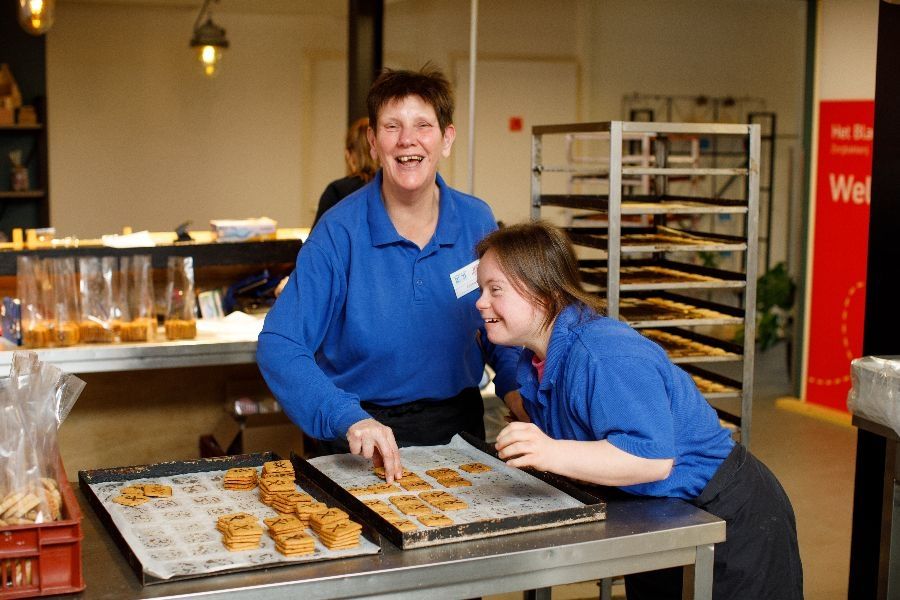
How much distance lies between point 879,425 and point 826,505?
278cm

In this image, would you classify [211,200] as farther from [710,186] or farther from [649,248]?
[649,248]

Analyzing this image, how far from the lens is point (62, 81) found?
10172 millimetres

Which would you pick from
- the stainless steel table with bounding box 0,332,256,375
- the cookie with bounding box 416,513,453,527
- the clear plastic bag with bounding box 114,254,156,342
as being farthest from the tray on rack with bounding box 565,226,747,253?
the cookie with bounding box 416,513,453,527

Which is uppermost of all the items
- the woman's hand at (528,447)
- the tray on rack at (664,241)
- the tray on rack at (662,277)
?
the tray on rack at (664,241)

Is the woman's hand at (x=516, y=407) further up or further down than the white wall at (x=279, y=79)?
further down

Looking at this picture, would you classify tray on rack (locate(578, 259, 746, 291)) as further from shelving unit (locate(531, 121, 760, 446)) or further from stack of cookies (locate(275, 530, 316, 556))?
stack of cookies (locate(275, 530, 316, 556))

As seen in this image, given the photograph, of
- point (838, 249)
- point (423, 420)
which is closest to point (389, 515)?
point (423, 420)

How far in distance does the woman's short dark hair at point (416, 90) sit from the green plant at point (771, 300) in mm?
6317

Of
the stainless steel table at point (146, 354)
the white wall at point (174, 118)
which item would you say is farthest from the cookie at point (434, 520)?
the white wall at point (174, 118)

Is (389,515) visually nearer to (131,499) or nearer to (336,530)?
(336,530)

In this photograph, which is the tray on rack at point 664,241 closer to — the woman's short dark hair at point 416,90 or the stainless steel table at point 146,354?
the woman's short dark hair at point 416,90

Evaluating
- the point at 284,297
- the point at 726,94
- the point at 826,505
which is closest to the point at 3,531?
the point at 284,297

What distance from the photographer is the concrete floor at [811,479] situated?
14.8 ft

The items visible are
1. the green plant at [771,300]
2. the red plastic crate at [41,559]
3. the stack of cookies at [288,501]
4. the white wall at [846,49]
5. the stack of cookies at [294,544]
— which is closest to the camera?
the red plastic crate at [41,559]
